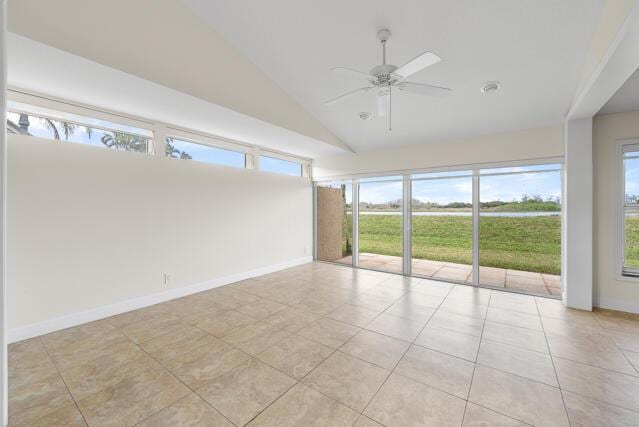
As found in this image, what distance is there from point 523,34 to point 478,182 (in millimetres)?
2429

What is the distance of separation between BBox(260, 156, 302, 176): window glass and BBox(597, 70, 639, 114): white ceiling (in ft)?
16.9

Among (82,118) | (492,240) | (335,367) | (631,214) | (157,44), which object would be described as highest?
(157,44)

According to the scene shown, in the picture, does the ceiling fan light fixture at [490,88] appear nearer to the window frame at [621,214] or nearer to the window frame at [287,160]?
the window frame at [621,214]

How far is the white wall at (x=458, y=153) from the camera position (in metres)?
3.88

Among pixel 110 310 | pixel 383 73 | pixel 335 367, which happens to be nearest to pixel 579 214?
pixel 383 73

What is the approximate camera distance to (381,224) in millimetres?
5723

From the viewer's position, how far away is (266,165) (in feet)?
18.0

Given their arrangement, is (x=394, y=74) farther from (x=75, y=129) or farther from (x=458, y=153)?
(x=75, y=129)

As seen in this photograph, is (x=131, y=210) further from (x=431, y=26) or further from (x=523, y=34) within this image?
(x=523, y=34)

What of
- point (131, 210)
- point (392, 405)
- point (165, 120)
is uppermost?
point (165, 120)

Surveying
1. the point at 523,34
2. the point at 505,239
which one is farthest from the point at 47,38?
the point at 505,239

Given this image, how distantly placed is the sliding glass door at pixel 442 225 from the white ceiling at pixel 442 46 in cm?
118

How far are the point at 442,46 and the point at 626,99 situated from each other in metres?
2.46

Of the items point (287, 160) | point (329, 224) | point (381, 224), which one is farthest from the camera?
point (329, 224)
